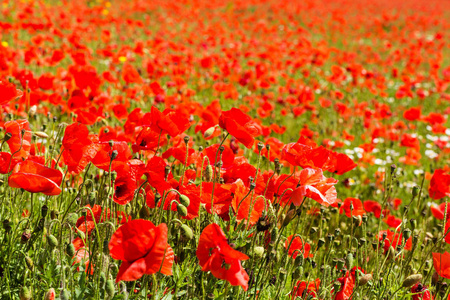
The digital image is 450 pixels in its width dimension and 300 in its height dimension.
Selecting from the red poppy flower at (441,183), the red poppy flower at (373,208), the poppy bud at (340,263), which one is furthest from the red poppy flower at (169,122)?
the red poppy flower at (373,208)

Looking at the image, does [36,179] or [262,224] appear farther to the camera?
[262,224]

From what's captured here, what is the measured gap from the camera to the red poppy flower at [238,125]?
1900 mm

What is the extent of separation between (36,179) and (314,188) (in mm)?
973

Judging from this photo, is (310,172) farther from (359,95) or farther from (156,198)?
(359,95)

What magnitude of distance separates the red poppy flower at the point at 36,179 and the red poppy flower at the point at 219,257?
510 mm

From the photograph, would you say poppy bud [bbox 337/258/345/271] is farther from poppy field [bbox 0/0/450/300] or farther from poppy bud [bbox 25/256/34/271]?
poppy bud [bbox 25/256/34/271]

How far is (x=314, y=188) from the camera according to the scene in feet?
5.68

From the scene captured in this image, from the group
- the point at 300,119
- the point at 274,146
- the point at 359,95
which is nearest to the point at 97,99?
the point at 274,146

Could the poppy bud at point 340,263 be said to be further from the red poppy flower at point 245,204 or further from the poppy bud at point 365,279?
the red poppy flower at point 245,204

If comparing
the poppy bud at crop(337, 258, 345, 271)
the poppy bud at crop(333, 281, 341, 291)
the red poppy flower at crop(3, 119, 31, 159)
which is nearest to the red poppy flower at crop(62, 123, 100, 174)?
the red poppy flower at crop(3, 119, 31, 159)

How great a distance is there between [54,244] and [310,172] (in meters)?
0.99

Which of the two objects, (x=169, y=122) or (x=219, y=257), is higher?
(x=169, y=122)

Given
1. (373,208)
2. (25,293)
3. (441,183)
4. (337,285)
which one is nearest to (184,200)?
(25,293)

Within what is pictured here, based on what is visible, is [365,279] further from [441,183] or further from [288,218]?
[441,183]
